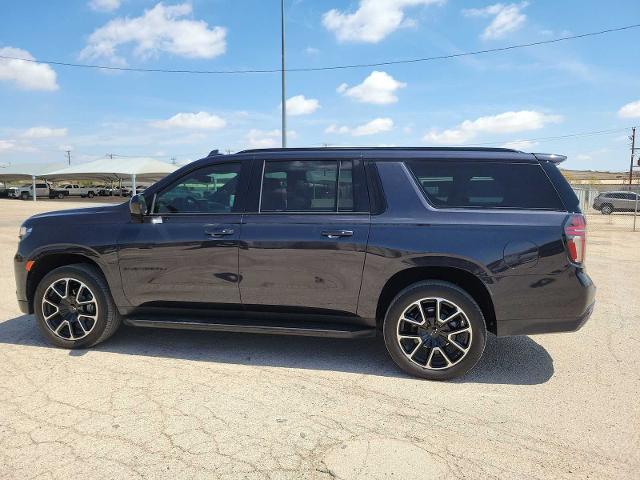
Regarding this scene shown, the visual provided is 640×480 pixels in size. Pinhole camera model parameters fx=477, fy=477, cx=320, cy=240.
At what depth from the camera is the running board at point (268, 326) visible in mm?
3871

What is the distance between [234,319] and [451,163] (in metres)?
2.25

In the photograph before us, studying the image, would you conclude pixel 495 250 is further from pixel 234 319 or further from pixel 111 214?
pixel 111 214

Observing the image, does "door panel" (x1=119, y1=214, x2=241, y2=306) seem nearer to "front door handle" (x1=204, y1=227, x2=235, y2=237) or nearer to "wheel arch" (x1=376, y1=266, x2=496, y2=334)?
"front door handle" (x1=204, y1=227, x2=235, y2=237)

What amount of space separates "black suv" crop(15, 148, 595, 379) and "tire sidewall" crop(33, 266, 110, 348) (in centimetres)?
1

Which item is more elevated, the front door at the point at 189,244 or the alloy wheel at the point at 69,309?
the front door at the point at 189,244

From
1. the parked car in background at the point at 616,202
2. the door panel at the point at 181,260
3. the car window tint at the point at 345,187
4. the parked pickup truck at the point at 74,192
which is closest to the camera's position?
the car window tint at the point at 345,187

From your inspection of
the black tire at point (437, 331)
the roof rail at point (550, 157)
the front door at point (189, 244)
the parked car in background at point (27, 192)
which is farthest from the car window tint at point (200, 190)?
the parked car in background at point (27, 192)

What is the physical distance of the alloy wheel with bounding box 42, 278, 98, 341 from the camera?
4371 mm

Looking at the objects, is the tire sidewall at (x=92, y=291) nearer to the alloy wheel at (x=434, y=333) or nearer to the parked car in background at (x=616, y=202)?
the alloy wheel at (x=434, y=333)

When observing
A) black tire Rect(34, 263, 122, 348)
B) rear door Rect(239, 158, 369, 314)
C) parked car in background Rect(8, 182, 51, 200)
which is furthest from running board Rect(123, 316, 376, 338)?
parked car in background Rect(8, 182, 51, 200)

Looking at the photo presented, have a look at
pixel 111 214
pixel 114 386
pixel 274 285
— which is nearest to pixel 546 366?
pixel 274 285

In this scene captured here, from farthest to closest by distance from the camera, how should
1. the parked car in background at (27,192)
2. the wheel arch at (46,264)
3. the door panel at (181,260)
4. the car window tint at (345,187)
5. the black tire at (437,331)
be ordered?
1. the parked car in background at (27,192)
2. the wheel arch at (46,264)
3. the door panel at (181,260)
4. the car window tint at (345,187)
5. the black tire at (437,331)

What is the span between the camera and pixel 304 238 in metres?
A: 3.87

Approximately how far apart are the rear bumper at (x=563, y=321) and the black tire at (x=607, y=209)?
31.3 metres
